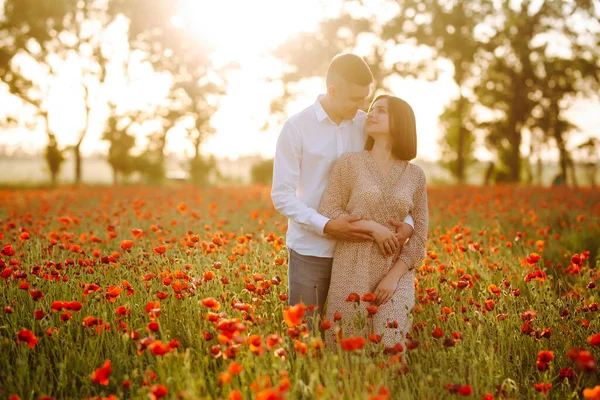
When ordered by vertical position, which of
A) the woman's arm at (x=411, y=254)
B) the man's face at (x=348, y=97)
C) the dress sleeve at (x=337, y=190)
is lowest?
the woman's arm at (x=411, y=254)

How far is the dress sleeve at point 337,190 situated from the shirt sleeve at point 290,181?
120 mm

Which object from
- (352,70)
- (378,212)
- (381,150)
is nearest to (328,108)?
(352,70)

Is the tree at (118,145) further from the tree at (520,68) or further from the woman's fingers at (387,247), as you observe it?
the woman's fingers at (387,247)

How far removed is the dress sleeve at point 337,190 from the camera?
348 cm

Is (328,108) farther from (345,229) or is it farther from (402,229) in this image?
(402,229)

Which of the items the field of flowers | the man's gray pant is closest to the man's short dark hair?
the man's gray pant

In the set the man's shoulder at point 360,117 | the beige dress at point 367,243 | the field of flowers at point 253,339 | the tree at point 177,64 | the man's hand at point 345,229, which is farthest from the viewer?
the tree at point 177,64

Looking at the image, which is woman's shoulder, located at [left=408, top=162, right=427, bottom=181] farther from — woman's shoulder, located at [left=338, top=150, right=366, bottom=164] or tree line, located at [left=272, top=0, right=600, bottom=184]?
tree line, located at [left=272, top=0, right=600, bottom=184]

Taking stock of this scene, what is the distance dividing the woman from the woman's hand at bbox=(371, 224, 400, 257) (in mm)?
14

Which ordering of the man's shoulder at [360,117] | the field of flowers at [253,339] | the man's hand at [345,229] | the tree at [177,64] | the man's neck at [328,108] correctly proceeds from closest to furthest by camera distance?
the field of flowers at [253,339] < the man's hand at [345,229] < the man's neck at [328,108] < the man's shoulder at [360,117] < the tree at [177,64]

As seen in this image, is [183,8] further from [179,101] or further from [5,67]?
[5,67]

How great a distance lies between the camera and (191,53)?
26766 millimetres

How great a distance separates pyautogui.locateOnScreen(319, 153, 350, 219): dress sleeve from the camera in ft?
11.4

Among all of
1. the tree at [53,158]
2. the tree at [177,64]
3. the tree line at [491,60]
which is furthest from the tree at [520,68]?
the tree at [53,158]
